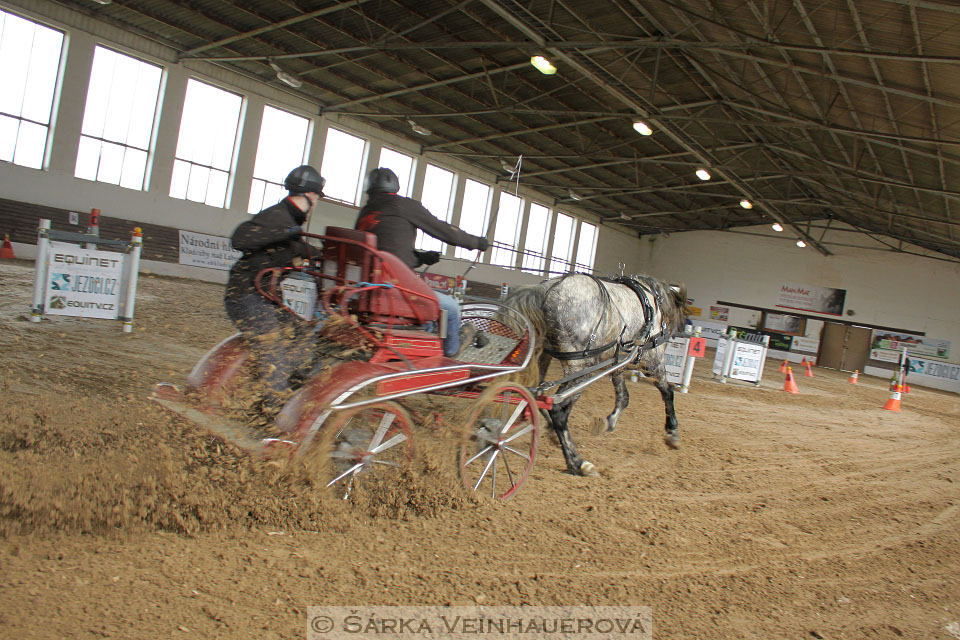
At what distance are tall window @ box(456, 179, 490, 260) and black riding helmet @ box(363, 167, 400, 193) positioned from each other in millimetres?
18203

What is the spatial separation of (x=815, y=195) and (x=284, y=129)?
64.2 ft

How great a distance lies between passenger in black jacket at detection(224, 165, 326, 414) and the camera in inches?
115

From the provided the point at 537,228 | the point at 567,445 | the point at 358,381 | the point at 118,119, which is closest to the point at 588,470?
the point at 567,445

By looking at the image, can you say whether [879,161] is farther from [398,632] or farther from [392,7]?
[398,632]

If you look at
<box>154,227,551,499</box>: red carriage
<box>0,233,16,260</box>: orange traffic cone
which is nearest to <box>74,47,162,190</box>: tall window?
<box>0,233,16,260</box>: orange traffic cone

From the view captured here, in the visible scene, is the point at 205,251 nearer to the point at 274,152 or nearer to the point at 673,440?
the point at 274,152

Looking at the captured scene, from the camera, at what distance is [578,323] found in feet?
15.3

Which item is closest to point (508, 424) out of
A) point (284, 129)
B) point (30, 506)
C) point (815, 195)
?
point (30, 506)

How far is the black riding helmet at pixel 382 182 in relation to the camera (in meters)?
3.30

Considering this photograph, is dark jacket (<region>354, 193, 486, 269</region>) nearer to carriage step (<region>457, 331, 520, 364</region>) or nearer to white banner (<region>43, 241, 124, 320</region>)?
carriage step (<region>457, 331, 520, 364</region>)

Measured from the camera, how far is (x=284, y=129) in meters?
16.6

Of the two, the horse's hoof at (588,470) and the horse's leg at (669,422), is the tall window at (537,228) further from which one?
the horse's hoof at (588,470)

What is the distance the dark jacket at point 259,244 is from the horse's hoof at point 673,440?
407 cm

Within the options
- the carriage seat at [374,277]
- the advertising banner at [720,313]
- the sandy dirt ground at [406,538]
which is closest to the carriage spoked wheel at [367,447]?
the sandy dirt ground at [406,538]
